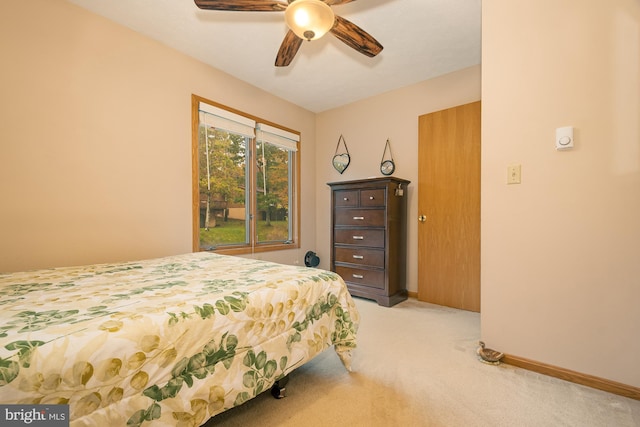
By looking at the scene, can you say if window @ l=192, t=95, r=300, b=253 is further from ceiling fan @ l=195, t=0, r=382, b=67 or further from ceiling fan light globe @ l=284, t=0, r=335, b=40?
ceiling fan light globe @ l=284, t=0, r=335, b=40

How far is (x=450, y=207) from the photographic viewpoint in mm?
2816

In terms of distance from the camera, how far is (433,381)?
4.91 ft

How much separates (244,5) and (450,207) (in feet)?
8.17

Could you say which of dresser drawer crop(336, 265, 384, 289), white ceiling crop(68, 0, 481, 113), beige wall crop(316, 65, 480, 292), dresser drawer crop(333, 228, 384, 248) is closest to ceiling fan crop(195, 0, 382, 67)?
white ceiling crop(68, 0, 481, 113)

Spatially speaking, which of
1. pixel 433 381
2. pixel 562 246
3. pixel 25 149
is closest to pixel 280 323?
pixel 433 381

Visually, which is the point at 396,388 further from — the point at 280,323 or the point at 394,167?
the point at 394,167

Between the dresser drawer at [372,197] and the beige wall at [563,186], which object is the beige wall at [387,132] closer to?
the dresser drawer at [372,197]

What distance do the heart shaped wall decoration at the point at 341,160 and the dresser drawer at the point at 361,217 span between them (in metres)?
0.82

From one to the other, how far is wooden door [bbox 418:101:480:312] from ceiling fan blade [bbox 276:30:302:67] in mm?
1714

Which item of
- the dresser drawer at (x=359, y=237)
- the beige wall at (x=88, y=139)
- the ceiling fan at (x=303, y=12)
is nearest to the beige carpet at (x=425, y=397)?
the dresser drawer at (x=359, y=237)

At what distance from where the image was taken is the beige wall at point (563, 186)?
4.48 ft

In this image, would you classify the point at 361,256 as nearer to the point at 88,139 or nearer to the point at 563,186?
the point at 563,186

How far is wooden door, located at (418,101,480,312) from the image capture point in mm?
2662

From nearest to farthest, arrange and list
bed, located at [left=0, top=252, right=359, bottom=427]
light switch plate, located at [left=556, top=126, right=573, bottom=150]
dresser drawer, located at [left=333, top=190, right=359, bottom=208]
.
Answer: bed, located at [left=0, top=252, right=359, bottom=427] → light switch plate, located at [left=556, top=126, right=573, bottom=150] → dresser drawer, located at [left=333, top=190, right=359, bottom=208]
